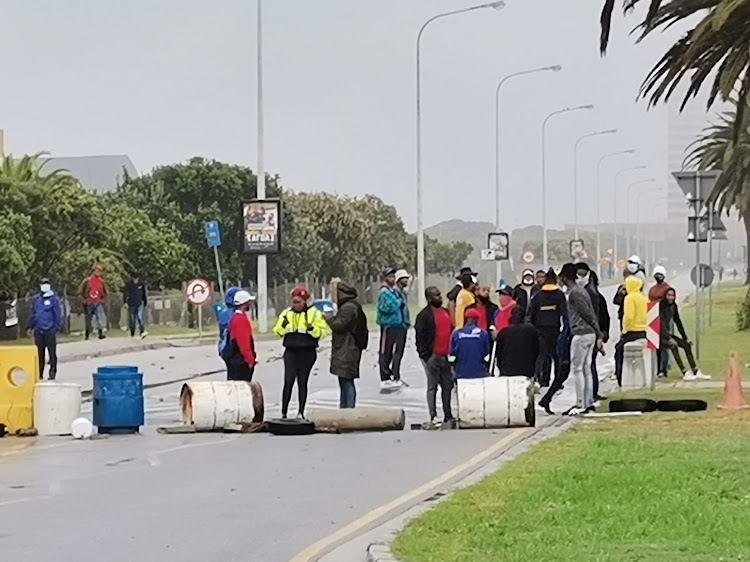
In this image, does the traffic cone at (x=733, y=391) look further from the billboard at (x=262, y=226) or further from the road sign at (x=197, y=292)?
the billboard at (x=262, y=226)

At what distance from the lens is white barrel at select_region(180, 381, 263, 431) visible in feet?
66.4

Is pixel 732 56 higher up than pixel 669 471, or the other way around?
pixel 732 56

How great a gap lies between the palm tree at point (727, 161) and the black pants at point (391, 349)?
77.2 ft

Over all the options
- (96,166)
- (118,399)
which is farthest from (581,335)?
(96,166)

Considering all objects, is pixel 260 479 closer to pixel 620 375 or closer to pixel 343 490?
pixel 343 490

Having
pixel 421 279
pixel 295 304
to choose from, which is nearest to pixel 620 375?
pixel 295 304

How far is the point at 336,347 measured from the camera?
70.1 feet

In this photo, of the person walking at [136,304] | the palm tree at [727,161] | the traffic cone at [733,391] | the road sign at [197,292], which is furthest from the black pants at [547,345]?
the palm tree at [727,161]

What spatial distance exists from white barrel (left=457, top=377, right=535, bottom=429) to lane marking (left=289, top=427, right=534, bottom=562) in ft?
4.89

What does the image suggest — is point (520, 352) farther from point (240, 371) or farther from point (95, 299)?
point (95, 299)

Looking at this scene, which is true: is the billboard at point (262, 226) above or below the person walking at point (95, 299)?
above

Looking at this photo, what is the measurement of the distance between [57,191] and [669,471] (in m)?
41.5

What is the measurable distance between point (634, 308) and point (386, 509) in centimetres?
1401

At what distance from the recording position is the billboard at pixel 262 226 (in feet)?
161
